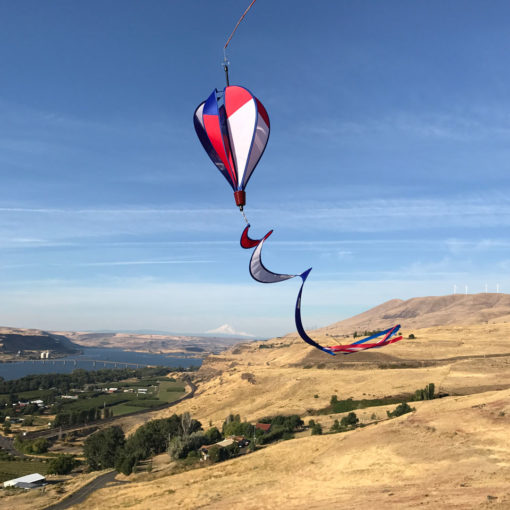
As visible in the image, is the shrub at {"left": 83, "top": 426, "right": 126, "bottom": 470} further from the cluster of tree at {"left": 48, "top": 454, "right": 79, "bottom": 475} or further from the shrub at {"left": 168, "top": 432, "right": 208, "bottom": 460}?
the shrub at {"left": 168, "top": 432, "right": 208, "bottom": 460}

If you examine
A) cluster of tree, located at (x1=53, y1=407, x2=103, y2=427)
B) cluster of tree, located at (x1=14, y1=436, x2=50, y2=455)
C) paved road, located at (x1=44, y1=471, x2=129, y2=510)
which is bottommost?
cluster of tree, located at (x1=53, y1=407, x2=103, y2=427)

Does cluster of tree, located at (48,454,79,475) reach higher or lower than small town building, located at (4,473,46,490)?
lower

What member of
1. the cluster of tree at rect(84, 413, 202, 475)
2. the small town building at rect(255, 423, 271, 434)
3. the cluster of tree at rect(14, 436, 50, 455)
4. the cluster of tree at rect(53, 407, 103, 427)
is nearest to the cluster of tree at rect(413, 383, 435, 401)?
the small town building at rect(255, 423, 271, 434)

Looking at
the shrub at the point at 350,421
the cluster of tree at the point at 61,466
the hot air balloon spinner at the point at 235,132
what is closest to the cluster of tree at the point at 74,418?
the cluster of tree at the point at 61,466

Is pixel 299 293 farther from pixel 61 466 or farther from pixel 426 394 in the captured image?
pixel 61 466

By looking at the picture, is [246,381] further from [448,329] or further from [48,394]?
[48,394]

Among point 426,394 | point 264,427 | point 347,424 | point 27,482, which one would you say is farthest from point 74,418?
point 426,394

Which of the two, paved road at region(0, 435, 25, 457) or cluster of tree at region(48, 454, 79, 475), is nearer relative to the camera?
cluster of tree at region(48, 454, 79, 475)
